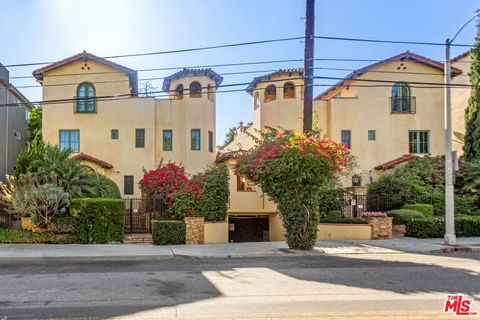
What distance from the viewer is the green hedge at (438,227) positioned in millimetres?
17750

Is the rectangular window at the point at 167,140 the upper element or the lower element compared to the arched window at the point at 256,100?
lower

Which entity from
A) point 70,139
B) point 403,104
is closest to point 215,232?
point 70,139

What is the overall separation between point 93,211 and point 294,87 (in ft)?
47.6

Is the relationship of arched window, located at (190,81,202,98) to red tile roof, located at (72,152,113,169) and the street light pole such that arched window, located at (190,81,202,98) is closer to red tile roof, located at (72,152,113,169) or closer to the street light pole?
red tile roof, located at (72,152,113,169)

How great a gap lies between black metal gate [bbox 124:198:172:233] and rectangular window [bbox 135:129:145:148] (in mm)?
6166

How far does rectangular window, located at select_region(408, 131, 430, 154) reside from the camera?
25.7m

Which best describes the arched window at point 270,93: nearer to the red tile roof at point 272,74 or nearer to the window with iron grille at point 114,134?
the red tile roof at point 272,74

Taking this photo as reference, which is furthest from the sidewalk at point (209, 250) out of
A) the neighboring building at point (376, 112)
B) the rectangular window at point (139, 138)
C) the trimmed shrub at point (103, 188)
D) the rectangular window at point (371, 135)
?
the rectangular window at point (139, 138)

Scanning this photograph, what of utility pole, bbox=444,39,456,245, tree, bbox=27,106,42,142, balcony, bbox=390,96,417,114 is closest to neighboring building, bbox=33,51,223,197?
tree, bbox=27,106,42,142

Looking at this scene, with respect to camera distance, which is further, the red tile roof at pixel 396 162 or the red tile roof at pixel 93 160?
the red tile roof at pixel 396 162

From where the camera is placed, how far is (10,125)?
25953mm

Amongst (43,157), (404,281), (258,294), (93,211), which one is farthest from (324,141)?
(43,157)

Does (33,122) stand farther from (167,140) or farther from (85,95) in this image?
(167,140)

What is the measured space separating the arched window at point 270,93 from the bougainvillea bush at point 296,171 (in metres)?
11.3
